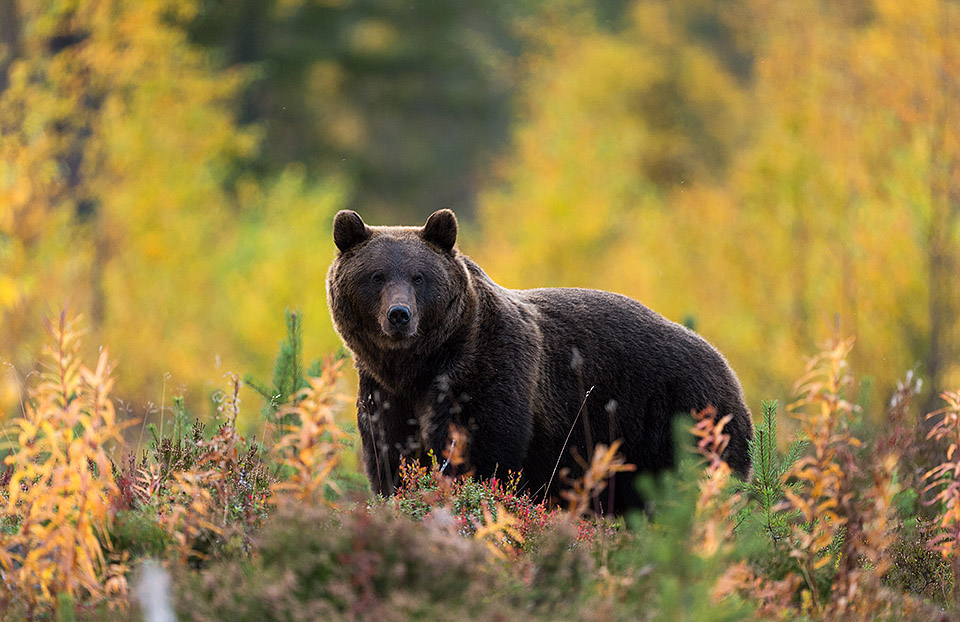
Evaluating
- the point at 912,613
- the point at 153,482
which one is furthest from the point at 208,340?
the point at 912,613

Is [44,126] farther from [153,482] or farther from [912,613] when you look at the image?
[912,613]

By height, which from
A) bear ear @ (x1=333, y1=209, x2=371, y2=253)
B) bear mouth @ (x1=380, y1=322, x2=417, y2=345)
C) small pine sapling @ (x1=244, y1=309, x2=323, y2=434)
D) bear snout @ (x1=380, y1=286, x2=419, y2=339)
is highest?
bear ear @ (x1=333, y1=209, x2=371, y2=253)

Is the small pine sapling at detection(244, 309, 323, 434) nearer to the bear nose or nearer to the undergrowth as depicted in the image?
the bear nose

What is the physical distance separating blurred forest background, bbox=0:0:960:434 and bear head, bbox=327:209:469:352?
6.72 ft

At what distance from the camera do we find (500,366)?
5551mm

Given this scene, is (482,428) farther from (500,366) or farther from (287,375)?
(287,375)

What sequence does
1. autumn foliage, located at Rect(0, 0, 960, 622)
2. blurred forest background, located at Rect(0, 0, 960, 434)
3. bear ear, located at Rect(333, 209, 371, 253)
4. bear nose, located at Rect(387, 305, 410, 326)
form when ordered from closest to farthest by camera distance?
1. autumn foliage, located at Rect(0, 0, 960, 622)
2. bear nose, located at Rect(387, 305, 410, 326)
3. bear ear, located at Rect(333, 209, 371, 253)
4. blurred forest background, located at Rect(0, 0, 960, 434)

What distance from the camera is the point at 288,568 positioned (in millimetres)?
2969

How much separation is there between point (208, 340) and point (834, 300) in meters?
10.4

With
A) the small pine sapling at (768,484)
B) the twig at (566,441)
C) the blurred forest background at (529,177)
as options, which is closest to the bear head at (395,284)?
the twig at (566,441)

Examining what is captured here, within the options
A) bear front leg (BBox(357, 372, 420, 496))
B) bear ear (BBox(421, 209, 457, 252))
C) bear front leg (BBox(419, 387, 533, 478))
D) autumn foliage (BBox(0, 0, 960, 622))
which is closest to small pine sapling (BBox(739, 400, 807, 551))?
autumn foliage (BBox(0, 0, 960, 622))

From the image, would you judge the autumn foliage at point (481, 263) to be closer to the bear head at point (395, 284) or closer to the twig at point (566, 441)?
→ the twig at point (566, 441)

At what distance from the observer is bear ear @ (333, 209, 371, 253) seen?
575 centimetres

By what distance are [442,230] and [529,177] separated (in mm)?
16755
